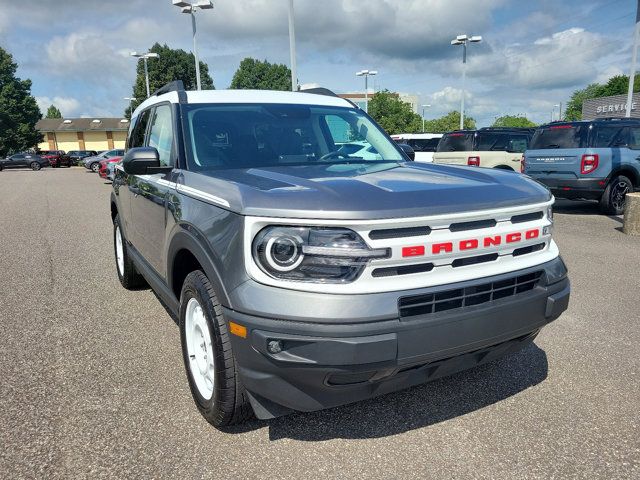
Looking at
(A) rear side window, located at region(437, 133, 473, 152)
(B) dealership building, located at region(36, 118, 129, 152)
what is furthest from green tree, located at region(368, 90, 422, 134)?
(B) dealership building, located at region(36, 118, 129, 152)

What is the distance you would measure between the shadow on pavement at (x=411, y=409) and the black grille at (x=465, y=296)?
869mm

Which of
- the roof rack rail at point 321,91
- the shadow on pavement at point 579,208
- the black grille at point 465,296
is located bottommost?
the shadow on pavement at point 579,208

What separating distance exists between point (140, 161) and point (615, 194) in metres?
10.1

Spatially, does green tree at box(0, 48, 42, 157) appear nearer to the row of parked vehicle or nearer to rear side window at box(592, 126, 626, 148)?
the row of parked vehicle

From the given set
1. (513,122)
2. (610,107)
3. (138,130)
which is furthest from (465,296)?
(513,122)

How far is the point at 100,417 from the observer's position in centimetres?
285

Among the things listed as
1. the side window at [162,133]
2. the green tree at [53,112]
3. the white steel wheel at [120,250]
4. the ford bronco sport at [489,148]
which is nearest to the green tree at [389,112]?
the ford bronco sport at [489,148]

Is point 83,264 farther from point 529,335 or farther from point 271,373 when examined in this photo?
point 529,335

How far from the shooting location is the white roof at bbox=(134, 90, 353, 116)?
3.61 metres

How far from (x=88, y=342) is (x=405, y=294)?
9.63ft

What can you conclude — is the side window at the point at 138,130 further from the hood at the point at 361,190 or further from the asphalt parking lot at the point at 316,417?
the hood at the point at 361,190

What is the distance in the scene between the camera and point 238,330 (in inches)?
85.4

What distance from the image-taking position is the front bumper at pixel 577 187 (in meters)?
9.92

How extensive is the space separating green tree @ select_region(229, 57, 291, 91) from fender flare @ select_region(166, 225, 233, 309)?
64.8 m
